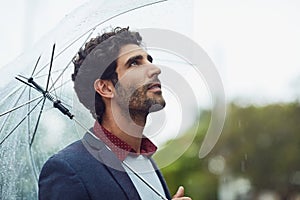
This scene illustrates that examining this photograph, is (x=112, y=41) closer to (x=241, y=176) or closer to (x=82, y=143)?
(x=82, y=143)

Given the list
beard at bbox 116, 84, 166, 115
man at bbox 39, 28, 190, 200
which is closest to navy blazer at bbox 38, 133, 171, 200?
man at bbox 39, 28, 190, 200

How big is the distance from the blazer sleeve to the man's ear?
0.58ft

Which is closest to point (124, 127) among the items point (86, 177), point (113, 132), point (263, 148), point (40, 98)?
point (113, 132)

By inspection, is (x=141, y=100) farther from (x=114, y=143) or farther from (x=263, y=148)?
(x=263, y=148)

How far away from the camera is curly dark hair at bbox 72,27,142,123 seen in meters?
1.71

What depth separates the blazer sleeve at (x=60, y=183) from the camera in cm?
159

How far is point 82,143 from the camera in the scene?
171cm

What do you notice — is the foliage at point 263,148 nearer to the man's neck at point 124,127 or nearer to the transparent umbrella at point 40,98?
the transparent umbrella at point 40,98

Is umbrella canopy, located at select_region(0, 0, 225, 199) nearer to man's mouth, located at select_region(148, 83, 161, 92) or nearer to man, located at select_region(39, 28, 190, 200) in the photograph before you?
man, located at select_region(39, 28, 190, 200)

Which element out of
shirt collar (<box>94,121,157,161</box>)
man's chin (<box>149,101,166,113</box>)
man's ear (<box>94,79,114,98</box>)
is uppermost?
man's ear (<box>94,79,114,98</box>)

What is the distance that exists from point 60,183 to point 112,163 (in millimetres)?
122

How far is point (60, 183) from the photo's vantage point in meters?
1.60

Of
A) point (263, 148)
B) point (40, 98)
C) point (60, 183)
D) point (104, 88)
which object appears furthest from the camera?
point (263, 148)

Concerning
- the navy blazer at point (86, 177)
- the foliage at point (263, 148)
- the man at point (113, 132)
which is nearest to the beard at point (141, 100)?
the man at point (113, 132)
